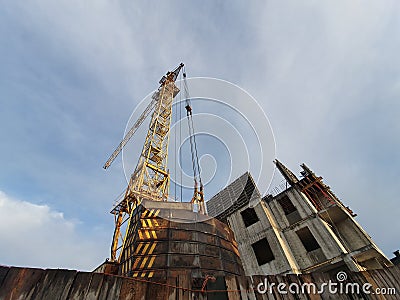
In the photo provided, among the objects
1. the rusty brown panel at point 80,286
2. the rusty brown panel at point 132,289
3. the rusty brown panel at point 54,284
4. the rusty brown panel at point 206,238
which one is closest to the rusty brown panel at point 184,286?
the rusty brown panel at point 132,289

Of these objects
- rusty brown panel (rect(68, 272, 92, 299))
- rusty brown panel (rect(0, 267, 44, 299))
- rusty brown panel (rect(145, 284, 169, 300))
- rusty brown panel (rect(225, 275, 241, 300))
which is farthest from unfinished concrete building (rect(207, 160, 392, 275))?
rusty brown panel (rect(0, 267, 44, 299))

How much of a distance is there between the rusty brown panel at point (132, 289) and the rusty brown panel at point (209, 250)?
5825mm

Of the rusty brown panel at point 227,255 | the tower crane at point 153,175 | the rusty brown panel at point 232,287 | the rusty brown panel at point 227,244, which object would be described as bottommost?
the rusty brown panel at point 232,287

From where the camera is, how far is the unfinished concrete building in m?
16.0

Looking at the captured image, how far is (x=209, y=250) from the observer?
928 centimetres

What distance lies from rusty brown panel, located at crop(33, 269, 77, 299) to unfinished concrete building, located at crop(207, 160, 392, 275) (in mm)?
17636

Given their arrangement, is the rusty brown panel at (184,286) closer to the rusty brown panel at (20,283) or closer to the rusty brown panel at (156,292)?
the rusty brown panel at (156,292)

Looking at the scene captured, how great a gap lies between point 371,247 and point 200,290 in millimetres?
18676

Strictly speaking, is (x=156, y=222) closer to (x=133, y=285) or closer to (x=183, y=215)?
(x=183, y=215)

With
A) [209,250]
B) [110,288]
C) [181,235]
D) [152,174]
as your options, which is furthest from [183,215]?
[152,174]

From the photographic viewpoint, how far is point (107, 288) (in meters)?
3.37

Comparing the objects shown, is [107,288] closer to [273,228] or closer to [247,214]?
[273,228]

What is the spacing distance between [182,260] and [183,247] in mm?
569

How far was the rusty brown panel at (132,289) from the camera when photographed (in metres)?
3.44
